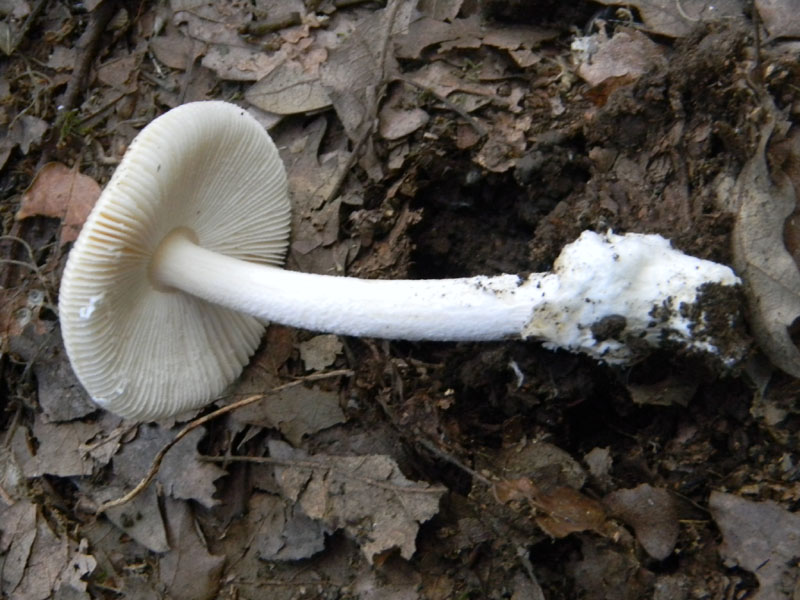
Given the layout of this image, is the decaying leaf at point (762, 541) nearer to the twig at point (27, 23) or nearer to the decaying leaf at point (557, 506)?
the decaying leaf at point (557, 506)

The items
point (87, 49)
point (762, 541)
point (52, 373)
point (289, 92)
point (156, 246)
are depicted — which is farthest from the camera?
point (87, 49)

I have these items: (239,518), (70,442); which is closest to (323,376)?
(239,518)

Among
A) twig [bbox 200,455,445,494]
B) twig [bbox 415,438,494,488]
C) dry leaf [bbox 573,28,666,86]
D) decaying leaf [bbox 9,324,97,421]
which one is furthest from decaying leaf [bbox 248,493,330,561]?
dry leaf [bbox 573,28,666,86]

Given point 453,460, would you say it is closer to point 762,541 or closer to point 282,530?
point 282,530

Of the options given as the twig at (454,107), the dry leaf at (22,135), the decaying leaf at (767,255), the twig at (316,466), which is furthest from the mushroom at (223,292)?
the dry leaf at (22,135)

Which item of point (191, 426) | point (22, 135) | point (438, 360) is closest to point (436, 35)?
point (438, 360)

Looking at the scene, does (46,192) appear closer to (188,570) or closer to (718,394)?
(188,570)

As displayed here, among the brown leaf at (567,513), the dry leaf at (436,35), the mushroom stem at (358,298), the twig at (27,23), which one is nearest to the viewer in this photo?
the brown leaf at (567,513)

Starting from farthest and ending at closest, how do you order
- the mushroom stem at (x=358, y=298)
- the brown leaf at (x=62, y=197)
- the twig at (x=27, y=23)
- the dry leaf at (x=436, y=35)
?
the twig at (x=27, y=23)
the brown leaf at (x=62, y=197)
the dry leaf at (x=436, y=35)
the mushroom stem at (x=358, y=298)
